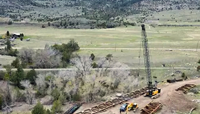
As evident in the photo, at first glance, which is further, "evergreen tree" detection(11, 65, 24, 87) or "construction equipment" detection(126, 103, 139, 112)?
"evergreen tree" detection(11, 65, 24, 87)

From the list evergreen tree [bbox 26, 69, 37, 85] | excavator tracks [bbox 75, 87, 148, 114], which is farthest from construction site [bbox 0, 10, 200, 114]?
evergreen tree [bbox 26, 69, 37, 85]

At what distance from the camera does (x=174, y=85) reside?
64.8m

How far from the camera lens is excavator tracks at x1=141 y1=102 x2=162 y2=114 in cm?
4984

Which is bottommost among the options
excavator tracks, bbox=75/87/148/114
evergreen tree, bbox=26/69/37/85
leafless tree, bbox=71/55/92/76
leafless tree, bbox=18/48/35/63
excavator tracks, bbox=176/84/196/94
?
excavator tracks, bbox=75/87/148/114

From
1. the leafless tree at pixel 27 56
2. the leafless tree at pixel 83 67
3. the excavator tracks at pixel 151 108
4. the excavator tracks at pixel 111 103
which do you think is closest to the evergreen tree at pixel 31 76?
the leafless tree at pixel 83 67

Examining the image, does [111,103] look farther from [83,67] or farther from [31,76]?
[31,76]

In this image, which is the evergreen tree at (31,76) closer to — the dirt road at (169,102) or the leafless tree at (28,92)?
the leafless tree at (28,92)

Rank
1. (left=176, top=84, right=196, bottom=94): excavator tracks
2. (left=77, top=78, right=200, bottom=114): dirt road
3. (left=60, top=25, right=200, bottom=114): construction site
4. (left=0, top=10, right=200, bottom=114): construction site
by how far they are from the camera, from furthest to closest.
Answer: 1. (left=176, top=84, right=196, bottom=94): excavator tracks
2. (left=0, top=10, right=200, bottom=114): construction site
3. (left=77, top=78, right=200, bottom=114): dirt road
4. (left=60, top=25, right=200, bottom=114): construction site

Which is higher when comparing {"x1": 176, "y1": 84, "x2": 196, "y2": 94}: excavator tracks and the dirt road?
{"x1": 176, "y1": 84, "x2": 196, "y2": 94}: excavator tracks

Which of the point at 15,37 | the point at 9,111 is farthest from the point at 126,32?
the point at 9,111

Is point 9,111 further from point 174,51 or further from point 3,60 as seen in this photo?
point 174,51

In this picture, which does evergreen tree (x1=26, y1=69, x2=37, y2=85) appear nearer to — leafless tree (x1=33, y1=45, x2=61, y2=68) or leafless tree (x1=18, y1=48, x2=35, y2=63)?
leafless tree (x1=33, y1=45, x2=61, y2=68)

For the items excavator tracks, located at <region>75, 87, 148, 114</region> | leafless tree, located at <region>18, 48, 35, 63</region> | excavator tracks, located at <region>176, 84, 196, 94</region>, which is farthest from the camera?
leafless tree, located at <region>18, 48, 35, 63</region>

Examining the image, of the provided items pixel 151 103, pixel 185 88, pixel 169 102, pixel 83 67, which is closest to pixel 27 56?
pixel 83 67
